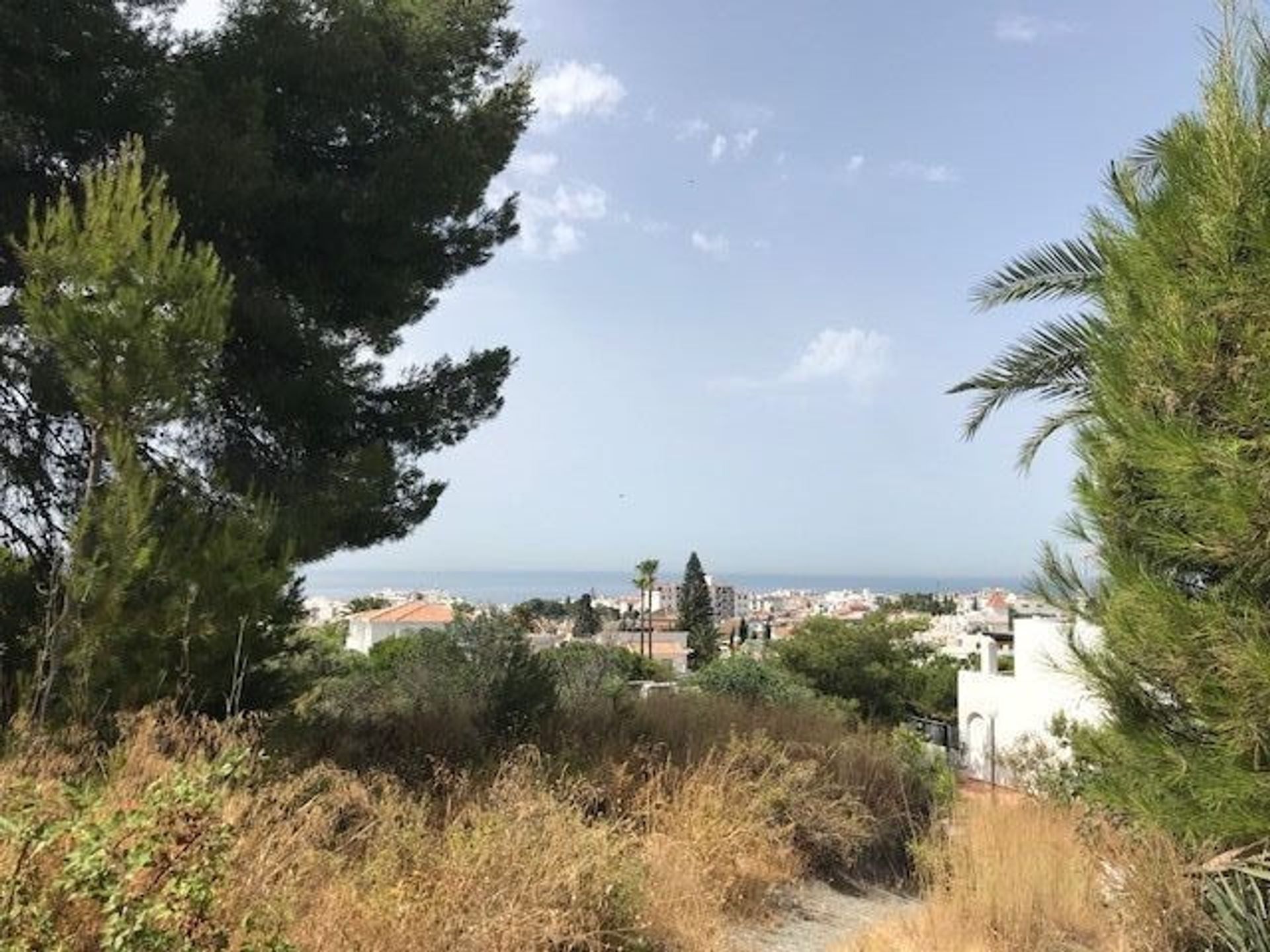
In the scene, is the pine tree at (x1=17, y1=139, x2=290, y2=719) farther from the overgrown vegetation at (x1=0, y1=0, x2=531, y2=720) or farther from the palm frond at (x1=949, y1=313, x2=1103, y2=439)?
the palm frond at (x1=949, y1=313, x2=1103, y2=439)

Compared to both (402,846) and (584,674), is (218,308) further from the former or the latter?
(584,674)

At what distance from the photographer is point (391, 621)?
65750 mm

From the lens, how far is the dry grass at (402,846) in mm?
3021

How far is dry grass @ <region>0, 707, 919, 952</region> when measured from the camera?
3.02m

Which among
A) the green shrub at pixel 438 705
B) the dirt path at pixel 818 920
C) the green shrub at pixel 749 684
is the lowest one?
the dirt path at pixel 818 920

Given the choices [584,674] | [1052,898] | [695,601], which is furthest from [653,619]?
[1052,898]

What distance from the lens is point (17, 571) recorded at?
24.3ft

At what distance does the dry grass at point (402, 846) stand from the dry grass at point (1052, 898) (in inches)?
47.0

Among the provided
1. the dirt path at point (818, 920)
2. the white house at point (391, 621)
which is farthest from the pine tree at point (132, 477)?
the white house at point (391, 621)

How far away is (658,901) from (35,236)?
5.28 meters

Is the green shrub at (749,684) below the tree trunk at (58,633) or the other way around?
below

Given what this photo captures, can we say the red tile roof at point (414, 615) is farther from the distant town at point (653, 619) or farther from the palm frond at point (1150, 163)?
the palm frond at point (1150, 163)

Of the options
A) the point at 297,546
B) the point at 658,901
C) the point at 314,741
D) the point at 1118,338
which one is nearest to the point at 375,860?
the point at 658,901

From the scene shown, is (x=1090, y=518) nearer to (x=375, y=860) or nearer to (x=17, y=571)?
(x=375, y=860)
